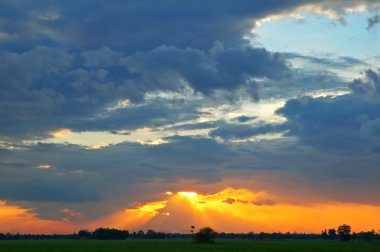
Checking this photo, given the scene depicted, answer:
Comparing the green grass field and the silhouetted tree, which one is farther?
the silhouetted tree

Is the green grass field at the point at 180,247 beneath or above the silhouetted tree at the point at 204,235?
→ beneath

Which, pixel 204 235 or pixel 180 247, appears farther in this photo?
pixel 204 235

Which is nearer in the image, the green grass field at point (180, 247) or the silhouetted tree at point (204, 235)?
the green grass field at point (180, 247)

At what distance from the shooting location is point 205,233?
14688 centimetres

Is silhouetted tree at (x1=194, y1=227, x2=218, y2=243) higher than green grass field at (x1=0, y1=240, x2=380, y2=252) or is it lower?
higher
